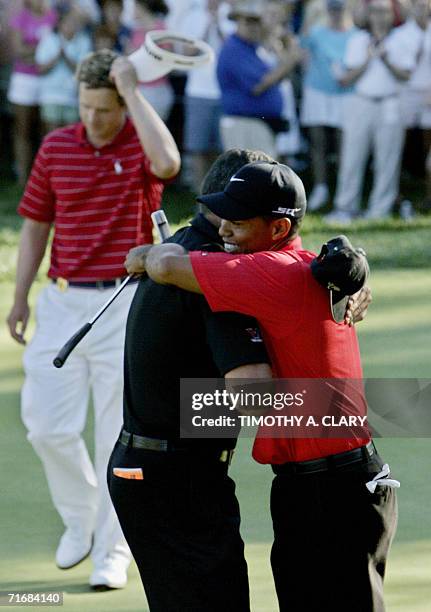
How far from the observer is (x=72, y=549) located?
222 inches

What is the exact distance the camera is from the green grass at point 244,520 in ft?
17.3

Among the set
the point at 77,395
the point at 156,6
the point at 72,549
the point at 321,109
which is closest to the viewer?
the point at 77,395

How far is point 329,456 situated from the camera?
151 inches

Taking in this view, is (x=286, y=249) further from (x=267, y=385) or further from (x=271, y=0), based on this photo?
(x=271, y=0)

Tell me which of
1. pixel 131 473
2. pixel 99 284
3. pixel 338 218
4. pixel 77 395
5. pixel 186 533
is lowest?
pixel 338 218

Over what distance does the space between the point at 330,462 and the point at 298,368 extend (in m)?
0.30

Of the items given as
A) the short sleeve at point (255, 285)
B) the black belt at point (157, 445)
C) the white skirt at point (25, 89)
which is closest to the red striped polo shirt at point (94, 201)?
the black belt at point (157, 445)

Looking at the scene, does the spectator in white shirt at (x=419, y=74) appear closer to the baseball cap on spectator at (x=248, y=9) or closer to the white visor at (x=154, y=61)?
the baseball cap on spectator at (x=248, y=9)

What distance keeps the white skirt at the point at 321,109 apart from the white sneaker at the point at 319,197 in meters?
0.67

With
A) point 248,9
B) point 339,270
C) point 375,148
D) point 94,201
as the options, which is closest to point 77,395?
point 94,201

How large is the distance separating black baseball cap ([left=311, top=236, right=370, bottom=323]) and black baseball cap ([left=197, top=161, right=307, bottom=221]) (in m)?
0.18

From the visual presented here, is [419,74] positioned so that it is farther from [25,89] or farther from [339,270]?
[339,270]

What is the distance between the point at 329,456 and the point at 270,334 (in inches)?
15.9

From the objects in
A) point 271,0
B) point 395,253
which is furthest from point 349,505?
point 271,0
